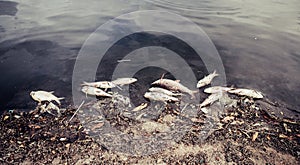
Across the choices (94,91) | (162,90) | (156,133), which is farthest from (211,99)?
(94,91)

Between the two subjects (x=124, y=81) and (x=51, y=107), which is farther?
(x=124, y=81)

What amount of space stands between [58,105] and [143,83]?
1.99 m

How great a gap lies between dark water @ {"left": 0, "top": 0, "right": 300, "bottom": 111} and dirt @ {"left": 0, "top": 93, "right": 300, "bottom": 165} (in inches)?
26.3

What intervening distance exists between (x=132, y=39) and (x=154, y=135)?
450 cm

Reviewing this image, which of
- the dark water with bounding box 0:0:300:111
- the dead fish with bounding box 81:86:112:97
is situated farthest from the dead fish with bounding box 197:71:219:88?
the dead fish with bounding box 81:86:112:97

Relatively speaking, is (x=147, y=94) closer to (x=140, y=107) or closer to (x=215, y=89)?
(x=140, y=107)

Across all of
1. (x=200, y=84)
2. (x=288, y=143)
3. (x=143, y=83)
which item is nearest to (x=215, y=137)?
(x=288, y=143)

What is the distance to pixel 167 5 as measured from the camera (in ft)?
39.6

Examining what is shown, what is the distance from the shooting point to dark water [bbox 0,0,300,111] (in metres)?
5.69

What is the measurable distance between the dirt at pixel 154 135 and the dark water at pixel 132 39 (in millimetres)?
668

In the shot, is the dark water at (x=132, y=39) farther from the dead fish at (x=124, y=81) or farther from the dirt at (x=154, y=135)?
the dead fish at (x=124, y=81)

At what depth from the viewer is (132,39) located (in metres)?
7.93

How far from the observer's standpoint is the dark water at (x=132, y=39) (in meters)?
5.69

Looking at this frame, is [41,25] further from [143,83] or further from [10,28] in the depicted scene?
[143,83]
